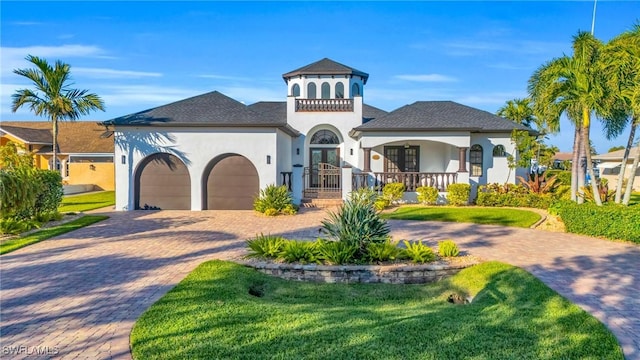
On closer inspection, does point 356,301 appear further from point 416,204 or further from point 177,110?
point 177,110

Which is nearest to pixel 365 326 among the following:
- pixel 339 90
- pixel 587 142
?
pixel 587 142

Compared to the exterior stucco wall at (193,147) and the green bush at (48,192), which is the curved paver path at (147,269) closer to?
the green bush at (48,192)

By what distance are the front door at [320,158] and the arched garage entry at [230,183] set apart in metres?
6.20

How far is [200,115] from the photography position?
57.8ft

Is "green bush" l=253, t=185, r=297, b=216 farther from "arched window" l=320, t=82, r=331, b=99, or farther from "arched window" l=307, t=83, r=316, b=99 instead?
"arched window" l=320, t=82, r=331, b=99

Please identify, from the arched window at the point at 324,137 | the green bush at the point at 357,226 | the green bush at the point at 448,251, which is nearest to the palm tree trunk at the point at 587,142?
the green bush at the point at 448,251

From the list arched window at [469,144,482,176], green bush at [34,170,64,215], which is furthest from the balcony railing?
green bush at [34,170,64,215]

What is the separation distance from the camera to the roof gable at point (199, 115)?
55.9ft

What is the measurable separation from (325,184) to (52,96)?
45.8 feet

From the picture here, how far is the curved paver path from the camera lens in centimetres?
499

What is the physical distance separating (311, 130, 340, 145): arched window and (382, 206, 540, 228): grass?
798cm

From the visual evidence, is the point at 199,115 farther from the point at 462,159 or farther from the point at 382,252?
the point at 462,159

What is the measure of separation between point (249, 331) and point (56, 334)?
2.49 metres

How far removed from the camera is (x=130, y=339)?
4691 millimetres
